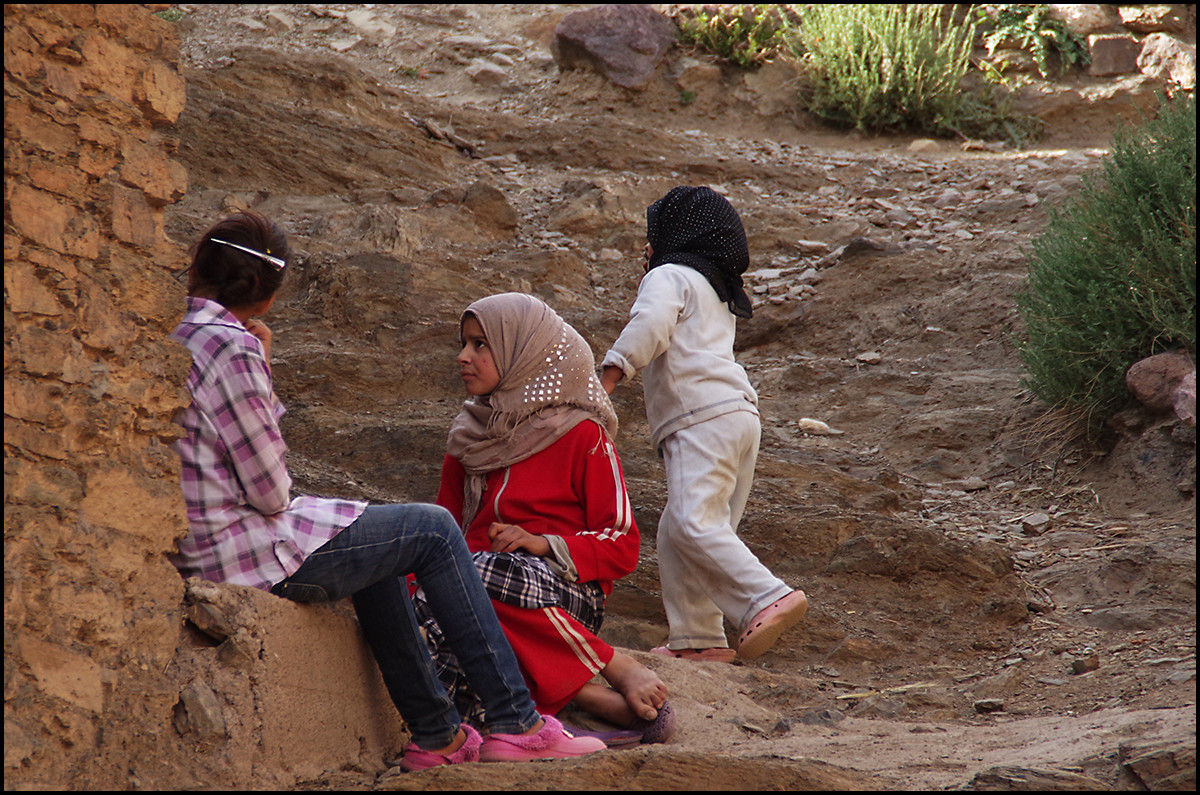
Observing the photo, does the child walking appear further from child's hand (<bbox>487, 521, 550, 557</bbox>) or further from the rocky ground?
child's hand (<bbox>487, 521, 550, 557</bbox>)

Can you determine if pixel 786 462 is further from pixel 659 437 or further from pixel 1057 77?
pixel 1057 77

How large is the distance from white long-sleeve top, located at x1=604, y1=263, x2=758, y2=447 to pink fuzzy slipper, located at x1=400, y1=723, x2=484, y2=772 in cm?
158

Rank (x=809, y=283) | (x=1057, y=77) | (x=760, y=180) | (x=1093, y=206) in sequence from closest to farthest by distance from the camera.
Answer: (x=1093, y=206), (x=809, y=283), (x=760, y=180), (x=1057, y=77)

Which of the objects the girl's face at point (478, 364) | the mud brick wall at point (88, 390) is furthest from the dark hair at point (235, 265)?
the girl's face at point (478, 364)

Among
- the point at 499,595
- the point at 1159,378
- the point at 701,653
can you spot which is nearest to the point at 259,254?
the point at 499,595

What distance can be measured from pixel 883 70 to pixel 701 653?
777 centimetres

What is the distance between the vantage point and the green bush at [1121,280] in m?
4.86

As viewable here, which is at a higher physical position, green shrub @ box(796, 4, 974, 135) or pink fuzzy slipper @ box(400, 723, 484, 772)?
green shrub @ box(796, 4, 974, 135)

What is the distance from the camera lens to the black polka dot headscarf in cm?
402

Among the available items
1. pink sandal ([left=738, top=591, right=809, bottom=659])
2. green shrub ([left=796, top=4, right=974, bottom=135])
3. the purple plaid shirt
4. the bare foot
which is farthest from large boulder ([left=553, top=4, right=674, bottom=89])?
the purple plaid shirt

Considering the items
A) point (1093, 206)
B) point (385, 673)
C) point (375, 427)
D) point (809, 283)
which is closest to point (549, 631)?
point (385, 673)

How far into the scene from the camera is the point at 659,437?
3846mm

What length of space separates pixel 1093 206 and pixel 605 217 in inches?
141

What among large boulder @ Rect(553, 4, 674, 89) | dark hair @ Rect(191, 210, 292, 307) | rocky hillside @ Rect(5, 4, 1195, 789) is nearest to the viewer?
rocky hillside @ Rect(5, 4, 1195, 789)
